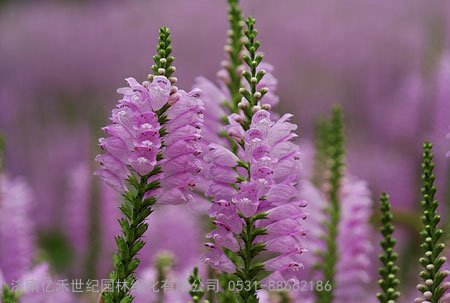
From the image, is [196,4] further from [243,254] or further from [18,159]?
[243,254]

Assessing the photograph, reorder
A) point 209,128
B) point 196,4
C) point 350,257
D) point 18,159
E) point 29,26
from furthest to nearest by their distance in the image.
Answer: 1. point 29,26
2. point 196,4
3. point 18,159
4. point 350,257
5. point 209,128

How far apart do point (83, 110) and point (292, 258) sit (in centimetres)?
292

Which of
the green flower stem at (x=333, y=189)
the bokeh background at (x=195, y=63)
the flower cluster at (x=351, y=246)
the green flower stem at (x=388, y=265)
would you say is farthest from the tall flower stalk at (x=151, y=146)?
the bokeh background at (x=195, y=63)

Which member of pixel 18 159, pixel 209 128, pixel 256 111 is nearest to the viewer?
pixel 256 111

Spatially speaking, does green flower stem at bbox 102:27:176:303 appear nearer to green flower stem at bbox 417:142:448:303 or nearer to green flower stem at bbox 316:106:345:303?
green flower stem at bbox 417:142:448:303

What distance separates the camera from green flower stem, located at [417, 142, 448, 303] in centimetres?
79

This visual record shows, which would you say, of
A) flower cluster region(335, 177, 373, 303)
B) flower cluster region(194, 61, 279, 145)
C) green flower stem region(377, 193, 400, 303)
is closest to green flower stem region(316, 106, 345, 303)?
flower cluster region(335, 177, 373, 303)

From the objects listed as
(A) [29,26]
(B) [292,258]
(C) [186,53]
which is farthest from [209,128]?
(A) [29,26]

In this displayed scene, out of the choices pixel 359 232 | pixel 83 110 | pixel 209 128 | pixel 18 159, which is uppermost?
pixel 83 110

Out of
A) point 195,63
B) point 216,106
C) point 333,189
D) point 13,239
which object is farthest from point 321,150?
point 195,63

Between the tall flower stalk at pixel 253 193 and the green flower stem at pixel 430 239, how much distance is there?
0.40ft

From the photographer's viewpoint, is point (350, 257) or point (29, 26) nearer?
point (350, 257)

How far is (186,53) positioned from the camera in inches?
138

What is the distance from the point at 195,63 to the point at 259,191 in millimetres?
2673
